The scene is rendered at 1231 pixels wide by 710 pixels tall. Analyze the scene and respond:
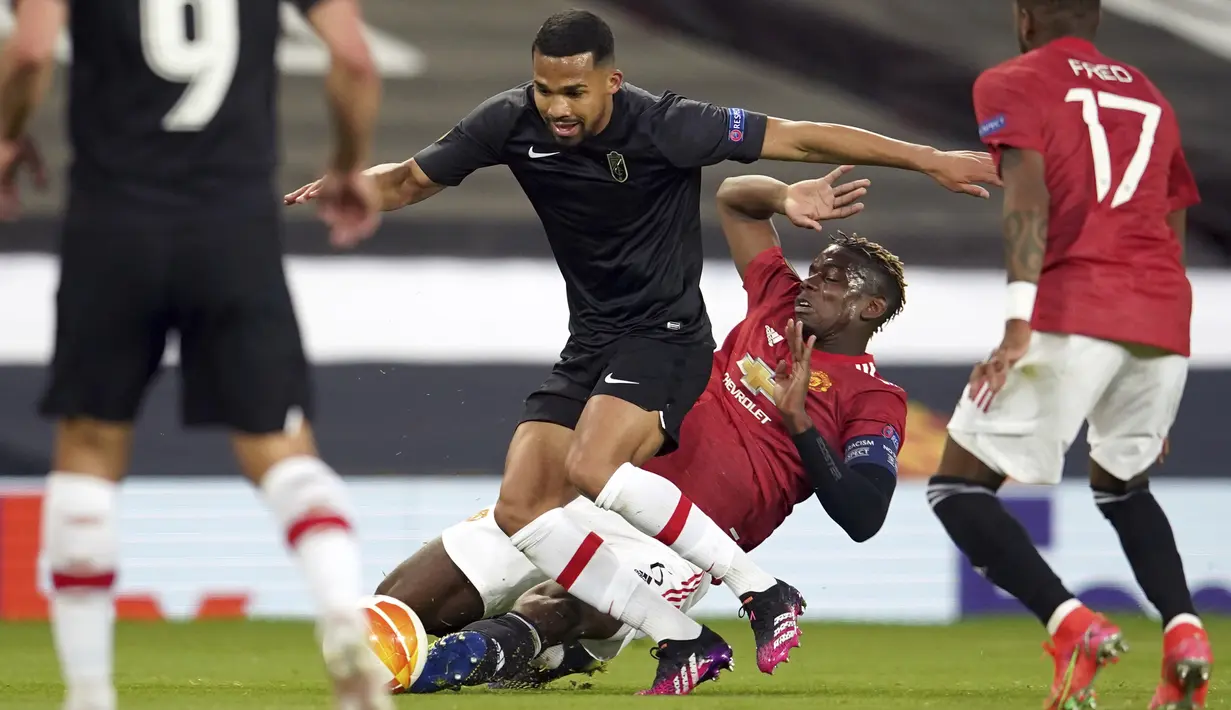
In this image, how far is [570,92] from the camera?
4.98 meters

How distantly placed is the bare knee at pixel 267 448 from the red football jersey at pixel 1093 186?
1.94 m

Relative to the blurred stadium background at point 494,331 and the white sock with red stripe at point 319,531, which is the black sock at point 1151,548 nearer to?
the white sock with red stripe at point 319,531

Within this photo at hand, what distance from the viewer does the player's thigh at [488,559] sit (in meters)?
5.21

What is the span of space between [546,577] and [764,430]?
885 millimetres

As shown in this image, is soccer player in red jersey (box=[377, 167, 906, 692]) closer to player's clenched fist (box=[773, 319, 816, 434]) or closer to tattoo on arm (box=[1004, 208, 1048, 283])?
player's clenched fist (box=[773, 319, 816, 434])

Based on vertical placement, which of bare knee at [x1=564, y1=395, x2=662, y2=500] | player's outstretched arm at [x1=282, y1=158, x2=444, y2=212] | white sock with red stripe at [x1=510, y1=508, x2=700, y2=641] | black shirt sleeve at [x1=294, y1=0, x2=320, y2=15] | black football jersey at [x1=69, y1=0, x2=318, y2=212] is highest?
black shirt sleeve at [x1=294, y1=0, x2=320, y2=15]

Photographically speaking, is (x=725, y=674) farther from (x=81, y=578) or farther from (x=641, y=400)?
(x=81, y=578)

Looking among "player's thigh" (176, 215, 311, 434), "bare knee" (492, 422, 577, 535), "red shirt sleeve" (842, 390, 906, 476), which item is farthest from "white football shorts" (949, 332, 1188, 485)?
"player's thigh" (176, 215, 311, 434)

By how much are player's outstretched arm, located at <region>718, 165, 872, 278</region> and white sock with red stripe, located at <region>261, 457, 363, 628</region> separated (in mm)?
2126

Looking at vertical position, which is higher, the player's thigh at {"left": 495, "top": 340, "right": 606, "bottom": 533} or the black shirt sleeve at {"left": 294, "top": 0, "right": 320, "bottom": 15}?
the black shirt sleeve at {"left": 294, "top": 0, "right": 320, "bottom": 15}

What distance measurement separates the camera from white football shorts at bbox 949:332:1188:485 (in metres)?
4.20

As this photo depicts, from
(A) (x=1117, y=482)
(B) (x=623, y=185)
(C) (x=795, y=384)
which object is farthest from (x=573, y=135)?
(A) (x=1117, y=482)

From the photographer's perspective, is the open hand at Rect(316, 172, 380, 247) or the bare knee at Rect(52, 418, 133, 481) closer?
the bare knee at Rect(52, 418, 133, 481)

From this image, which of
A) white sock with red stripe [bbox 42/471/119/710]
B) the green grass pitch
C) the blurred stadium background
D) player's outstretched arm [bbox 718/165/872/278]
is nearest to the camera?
white sock with red stripe [bbox 42/471/119/710]
